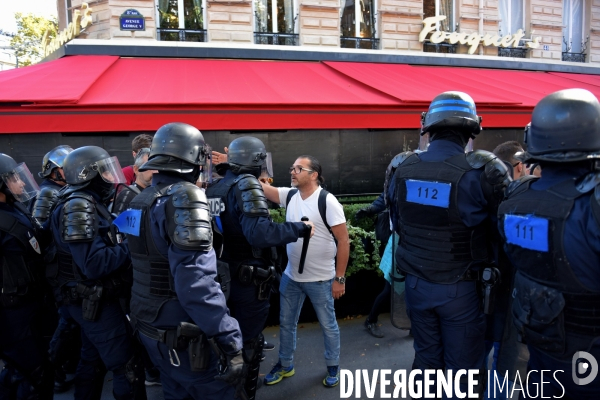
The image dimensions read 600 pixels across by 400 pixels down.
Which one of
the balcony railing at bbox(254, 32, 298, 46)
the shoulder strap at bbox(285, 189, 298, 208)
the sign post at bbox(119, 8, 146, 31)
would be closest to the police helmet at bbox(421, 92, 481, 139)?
the shoulder strap at bbox(285, 189, 298, 208)

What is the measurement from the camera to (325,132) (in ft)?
25.5

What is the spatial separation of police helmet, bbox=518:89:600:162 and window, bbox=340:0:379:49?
24.6 ft

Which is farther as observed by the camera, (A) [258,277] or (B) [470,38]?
(B) [470,38]

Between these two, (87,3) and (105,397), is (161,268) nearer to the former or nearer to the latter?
(105,397)

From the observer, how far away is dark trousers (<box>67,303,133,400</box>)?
2799 millimetres

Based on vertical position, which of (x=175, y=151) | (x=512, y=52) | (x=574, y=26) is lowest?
(x=175, y=151)

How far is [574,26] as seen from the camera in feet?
36.0

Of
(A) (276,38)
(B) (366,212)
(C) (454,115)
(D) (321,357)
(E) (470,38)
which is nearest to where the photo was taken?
(C) (454,115)

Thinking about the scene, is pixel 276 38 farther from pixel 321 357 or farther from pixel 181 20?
pixel 321 357

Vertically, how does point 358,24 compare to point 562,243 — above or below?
above

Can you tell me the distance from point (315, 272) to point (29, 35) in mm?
25826

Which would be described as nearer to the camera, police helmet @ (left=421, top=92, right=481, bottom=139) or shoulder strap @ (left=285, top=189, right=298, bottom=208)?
police helmet @ (left=421, top=92, right=481, bottom=139)

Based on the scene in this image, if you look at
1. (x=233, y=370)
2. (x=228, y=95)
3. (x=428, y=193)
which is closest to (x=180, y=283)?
(x=233, y=370)

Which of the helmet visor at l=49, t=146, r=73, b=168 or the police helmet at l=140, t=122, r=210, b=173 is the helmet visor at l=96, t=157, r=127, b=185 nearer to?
the police helmet at l=140, t=122, r=210, b=173
